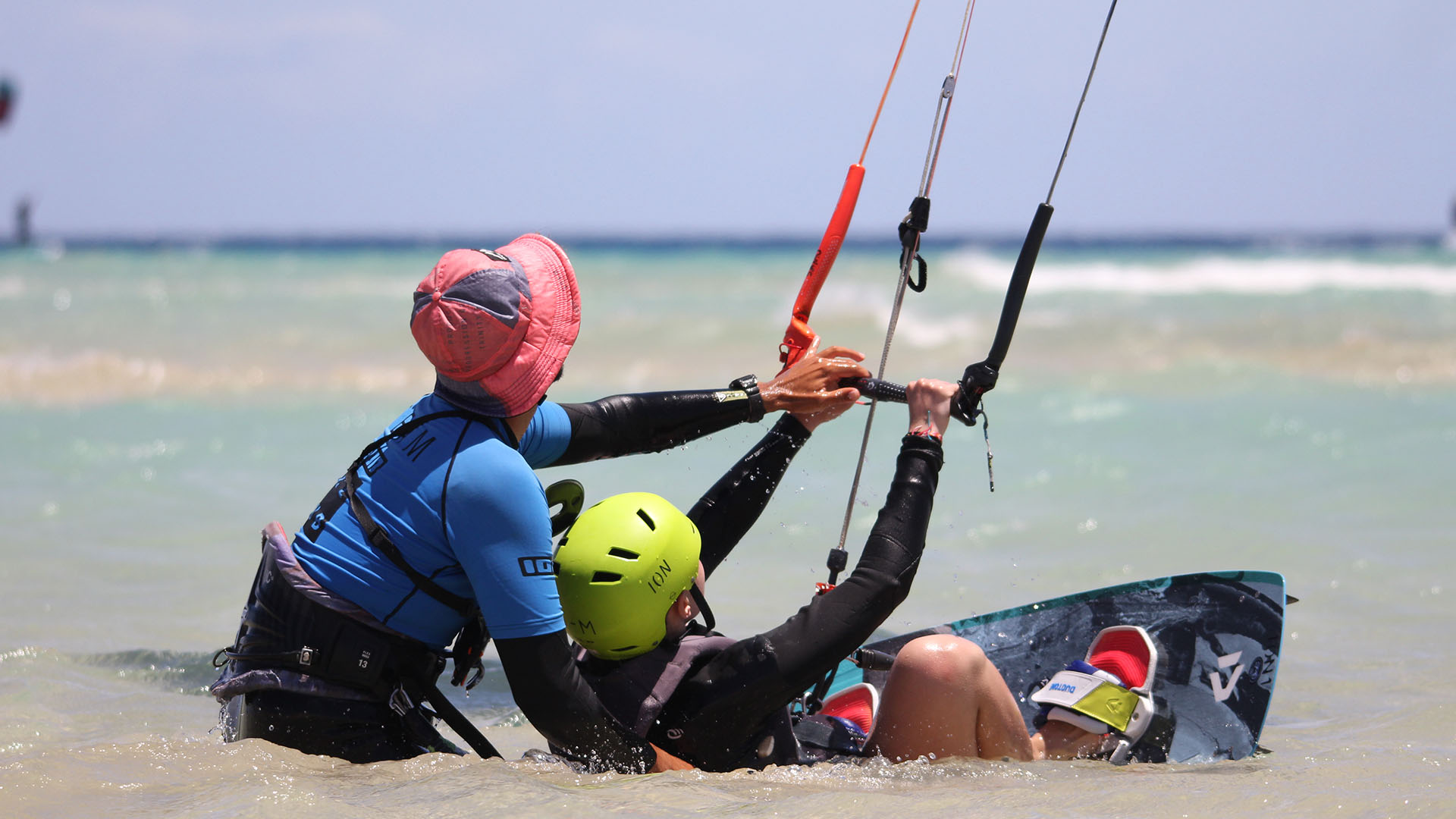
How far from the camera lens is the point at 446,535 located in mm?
2479

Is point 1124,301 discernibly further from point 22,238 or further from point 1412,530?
point 22,238

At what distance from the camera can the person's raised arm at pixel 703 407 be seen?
333 centimetres

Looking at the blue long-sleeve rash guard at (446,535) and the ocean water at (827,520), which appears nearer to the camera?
the blue long-sleeve rash guard at (446,535)

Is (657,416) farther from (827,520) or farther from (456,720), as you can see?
(827,520)

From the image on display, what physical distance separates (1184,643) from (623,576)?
1845 millimetres

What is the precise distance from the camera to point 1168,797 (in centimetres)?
290

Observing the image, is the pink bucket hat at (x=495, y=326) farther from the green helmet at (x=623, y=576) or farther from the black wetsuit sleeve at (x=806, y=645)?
the black wetsuit sleeve at (x=806, y=645)

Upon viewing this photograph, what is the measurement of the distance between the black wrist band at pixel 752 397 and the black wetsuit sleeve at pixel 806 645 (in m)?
0.70

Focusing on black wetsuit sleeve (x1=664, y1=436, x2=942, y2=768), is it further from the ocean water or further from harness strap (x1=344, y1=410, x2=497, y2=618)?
harness strap (x1=344, y1=410, x2=497, y2=618)

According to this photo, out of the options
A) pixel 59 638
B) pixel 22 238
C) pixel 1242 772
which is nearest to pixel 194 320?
pixel 59 638

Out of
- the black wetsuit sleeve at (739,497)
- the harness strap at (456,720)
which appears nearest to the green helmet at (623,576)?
the harness strap at (456,720)

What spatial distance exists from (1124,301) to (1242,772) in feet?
72.3

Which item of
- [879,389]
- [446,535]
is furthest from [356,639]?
[879,389]

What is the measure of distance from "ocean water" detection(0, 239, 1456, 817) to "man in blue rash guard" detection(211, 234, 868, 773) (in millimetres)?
144
